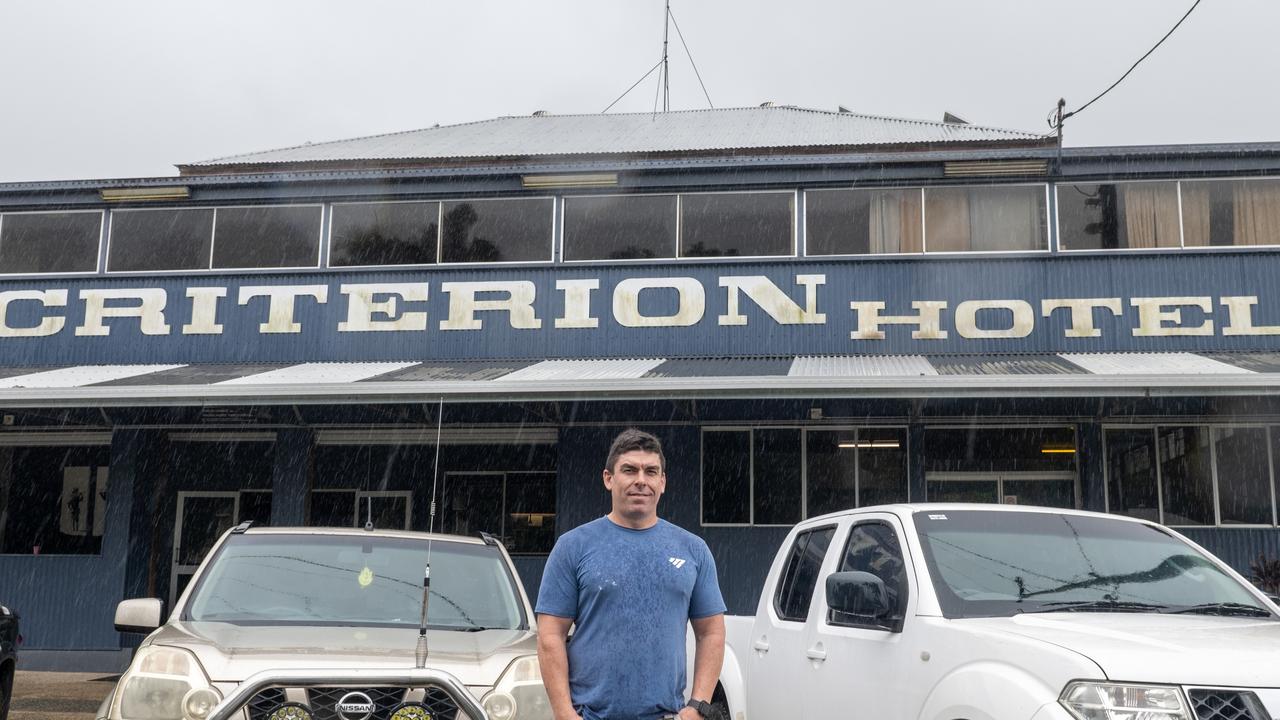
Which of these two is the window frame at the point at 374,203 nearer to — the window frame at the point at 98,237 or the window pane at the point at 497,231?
the window pane at the point at 497,231

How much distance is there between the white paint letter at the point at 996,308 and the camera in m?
15.8

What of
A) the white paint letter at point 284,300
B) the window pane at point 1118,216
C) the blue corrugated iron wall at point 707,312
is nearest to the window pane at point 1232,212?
the window pane at point 1118,216

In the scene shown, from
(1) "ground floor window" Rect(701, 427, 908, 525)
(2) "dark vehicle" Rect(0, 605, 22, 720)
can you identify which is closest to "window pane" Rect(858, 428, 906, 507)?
(1) "ground floor window" Rect(701, 427, 908, 525)

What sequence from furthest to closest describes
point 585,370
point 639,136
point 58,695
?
point 639,136
point 585,370
point 58,695

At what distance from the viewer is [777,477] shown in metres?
15.6

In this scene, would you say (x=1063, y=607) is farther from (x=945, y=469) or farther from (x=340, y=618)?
(x=945, y=469)

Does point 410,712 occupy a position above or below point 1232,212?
below

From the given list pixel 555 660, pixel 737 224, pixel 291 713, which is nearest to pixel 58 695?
pixel 737 224

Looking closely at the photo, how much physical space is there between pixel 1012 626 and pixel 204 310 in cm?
1504

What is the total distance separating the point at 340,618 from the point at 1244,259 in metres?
13.6

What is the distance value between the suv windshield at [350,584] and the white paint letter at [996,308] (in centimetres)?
1050

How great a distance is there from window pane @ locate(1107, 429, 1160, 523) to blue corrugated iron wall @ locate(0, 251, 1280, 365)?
1.16 meters

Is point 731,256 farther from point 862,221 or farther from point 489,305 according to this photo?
point 489,305

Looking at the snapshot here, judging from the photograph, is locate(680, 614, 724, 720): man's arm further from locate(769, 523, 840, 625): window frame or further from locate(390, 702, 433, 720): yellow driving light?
locate(769, 523, 840, 625): window frame
